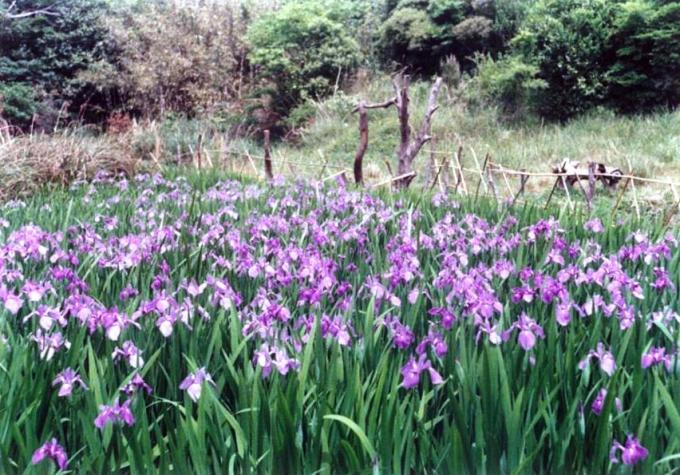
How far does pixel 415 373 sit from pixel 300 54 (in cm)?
1262

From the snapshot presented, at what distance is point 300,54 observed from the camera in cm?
1302

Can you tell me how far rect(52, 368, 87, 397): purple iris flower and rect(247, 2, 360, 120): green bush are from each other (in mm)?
12004

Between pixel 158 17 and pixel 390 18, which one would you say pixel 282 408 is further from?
pixel 158 17

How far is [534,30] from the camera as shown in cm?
1054

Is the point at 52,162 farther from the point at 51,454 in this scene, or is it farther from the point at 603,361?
the point at 603,361

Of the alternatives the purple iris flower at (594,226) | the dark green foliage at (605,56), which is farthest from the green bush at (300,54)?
the purple iris flower at (594,226)

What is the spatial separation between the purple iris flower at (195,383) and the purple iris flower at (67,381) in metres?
0.15

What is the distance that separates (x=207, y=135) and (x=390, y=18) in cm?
535

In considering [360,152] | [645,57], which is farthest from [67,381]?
[645,57]

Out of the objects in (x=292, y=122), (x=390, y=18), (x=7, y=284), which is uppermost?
(x=390, y=18)

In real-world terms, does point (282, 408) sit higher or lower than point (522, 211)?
higher

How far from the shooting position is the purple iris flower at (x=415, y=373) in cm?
102

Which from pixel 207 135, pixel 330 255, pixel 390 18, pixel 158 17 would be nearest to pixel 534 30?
pixel 390 18

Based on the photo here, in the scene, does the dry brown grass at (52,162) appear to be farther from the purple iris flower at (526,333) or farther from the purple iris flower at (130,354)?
the purple iris flower at (526,333)
